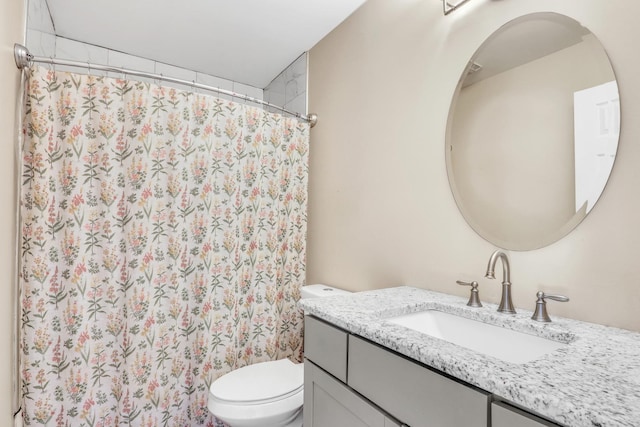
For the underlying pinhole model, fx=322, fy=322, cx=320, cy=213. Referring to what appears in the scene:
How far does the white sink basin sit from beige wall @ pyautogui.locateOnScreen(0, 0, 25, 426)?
4.72 feet

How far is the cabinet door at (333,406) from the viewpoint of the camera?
871mm

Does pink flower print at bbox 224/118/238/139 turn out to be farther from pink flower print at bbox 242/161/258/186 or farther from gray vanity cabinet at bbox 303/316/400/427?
gray vanity cabinet at bbox 303/316/400/427

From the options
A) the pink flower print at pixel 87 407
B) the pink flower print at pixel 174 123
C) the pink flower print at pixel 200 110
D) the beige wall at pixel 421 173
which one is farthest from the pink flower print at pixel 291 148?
the pink flower print at pixel 87 407

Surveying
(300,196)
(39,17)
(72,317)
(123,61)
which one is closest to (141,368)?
(72,317)

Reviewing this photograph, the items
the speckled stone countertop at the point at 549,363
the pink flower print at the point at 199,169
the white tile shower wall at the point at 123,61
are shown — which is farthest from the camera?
the white tile shower wall at the point at 123,61

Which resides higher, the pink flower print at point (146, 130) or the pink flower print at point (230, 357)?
the pink flower print at point (146, 130)

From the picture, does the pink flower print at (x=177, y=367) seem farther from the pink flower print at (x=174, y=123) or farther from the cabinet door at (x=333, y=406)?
the pink flower print at (x=174, y=123)

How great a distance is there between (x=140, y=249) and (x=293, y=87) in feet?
5.35

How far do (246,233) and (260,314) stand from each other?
500mm

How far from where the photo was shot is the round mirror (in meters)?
0.94

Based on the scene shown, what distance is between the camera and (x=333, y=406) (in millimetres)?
1021

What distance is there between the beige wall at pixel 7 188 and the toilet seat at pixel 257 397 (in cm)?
78

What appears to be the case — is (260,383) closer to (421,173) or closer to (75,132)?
(421,173)

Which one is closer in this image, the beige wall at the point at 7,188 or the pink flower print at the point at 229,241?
the beige wall at the point at 7,188
